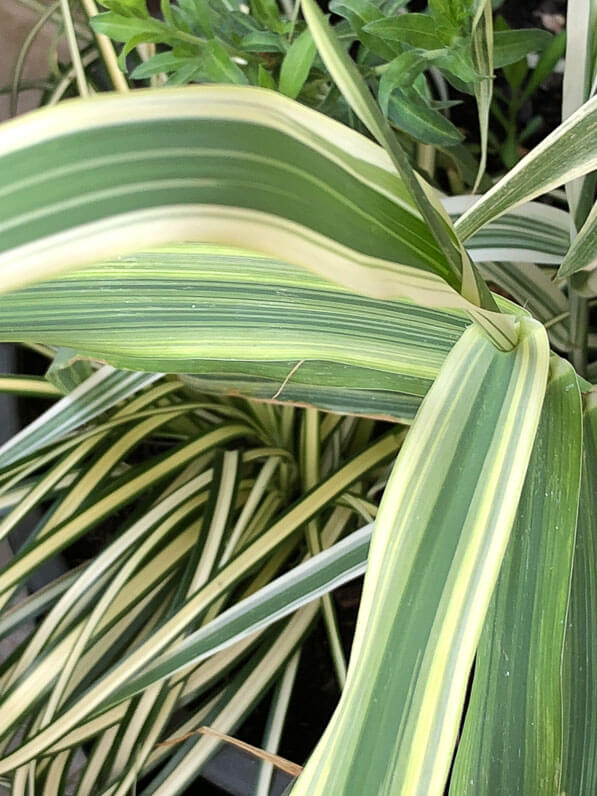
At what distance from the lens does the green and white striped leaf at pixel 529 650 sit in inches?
9.4

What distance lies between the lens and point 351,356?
0.98ft

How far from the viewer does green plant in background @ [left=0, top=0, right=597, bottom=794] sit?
15cm

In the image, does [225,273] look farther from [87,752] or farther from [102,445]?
[87,752]

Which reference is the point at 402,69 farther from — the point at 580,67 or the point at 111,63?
the point at 111,63

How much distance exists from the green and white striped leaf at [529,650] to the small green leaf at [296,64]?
22cm

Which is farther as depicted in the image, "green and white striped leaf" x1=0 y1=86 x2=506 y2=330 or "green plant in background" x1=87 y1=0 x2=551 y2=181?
"green plant in background" x1=87 y1=0 x2=551 y2=181

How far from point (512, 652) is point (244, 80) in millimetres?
318

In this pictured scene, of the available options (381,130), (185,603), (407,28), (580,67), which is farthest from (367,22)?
(185,603)

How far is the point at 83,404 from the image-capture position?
489 millimetres

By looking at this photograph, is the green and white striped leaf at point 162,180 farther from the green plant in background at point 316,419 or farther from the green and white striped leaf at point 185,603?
the green and white striped leaf at point 185,603

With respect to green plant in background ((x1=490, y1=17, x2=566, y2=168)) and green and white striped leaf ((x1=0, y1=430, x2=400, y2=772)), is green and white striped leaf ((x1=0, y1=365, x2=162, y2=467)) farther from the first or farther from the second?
green plant in background ((x1=490, y1=17, x2=566, y2=168))

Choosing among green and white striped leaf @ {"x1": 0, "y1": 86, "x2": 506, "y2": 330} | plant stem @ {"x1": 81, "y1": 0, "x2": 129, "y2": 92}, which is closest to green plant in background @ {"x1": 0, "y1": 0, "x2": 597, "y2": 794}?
green and white striped leaf @ {"x1": 0, "y1": 86, "x2": 506, "y2": 330}

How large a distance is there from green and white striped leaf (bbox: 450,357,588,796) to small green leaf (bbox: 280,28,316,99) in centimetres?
22

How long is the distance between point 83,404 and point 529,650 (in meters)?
0.35
